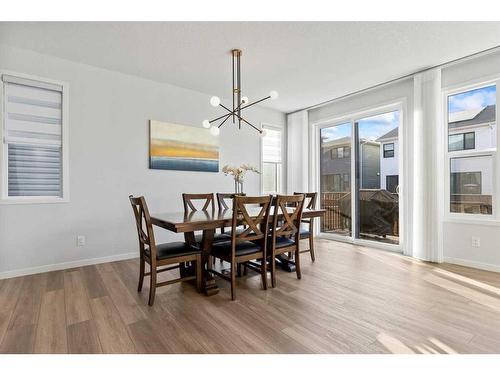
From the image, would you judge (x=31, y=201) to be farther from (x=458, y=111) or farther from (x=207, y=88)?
(x=458, y=111)

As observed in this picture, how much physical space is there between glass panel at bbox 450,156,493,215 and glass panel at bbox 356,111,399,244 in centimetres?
75

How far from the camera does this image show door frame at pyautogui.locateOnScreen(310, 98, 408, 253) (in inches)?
155

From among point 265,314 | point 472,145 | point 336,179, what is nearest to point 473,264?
point 472,145

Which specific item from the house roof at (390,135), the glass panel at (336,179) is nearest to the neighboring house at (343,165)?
the glass panel at (336,179)

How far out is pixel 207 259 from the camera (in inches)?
110

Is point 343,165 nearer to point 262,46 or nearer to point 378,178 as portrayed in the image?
point 378,178

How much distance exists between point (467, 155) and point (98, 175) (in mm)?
4792

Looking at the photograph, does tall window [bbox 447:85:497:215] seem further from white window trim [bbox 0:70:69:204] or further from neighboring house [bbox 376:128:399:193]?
white window trim [bbox 0:70:69:204]

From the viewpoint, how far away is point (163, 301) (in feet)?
7.57

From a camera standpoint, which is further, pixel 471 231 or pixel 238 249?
pixel 471 231

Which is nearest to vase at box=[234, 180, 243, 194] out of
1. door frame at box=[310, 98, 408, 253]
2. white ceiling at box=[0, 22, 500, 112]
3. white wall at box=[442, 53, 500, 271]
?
white ceiling at box=[0, 22, 500, 112]
